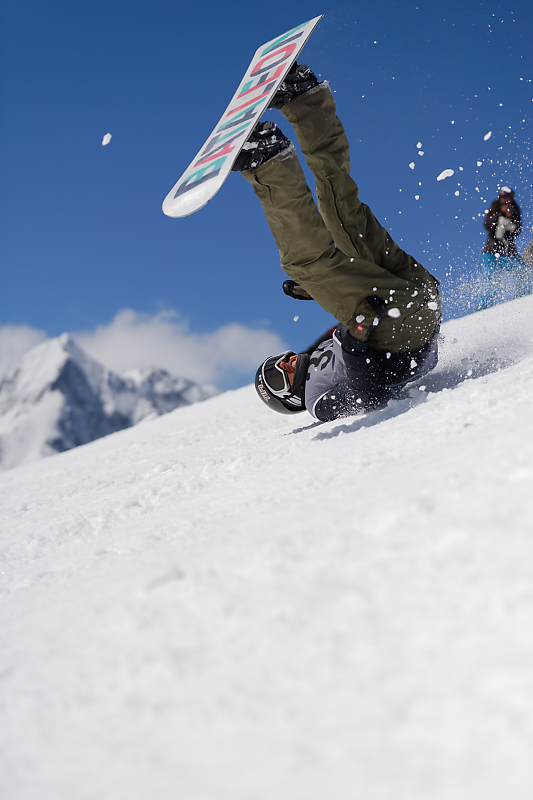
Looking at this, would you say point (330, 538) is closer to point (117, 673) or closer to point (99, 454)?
point (117, 673)

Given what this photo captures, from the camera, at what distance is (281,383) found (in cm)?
255

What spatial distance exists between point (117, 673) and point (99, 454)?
3927 millimetres

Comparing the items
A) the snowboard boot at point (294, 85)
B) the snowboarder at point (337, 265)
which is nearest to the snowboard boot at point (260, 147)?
the snowboarder at point (337, 265)

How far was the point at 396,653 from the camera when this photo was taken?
65 cm

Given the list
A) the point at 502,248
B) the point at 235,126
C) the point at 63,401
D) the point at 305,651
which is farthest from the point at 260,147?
the point at 63,401

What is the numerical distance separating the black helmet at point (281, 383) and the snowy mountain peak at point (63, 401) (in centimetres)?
12538

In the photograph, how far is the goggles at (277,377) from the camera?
8.37ft

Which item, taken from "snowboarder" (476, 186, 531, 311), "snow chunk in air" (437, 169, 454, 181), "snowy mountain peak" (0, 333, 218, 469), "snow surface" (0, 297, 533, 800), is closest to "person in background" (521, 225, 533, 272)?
"snowboarder" (476, 186, 531, 311)

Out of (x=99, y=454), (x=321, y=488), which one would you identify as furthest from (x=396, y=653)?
(x=99, y=454)

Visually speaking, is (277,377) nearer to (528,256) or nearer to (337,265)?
(337,265)

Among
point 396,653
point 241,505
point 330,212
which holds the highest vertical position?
point 330,212

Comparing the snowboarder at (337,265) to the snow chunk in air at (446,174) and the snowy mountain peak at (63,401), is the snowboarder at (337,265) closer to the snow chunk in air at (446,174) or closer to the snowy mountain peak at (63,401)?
the snow chunk in air at (446,174)

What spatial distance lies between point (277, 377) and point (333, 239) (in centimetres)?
74

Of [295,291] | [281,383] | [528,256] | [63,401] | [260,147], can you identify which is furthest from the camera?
[63,401]
